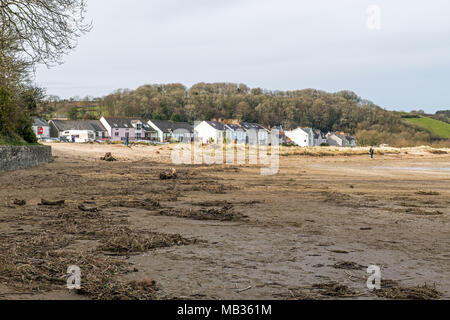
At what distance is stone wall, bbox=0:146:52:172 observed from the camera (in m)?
21.3

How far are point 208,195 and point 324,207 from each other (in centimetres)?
433

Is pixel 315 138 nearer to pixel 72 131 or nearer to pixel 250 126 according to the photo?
pixel 250 126

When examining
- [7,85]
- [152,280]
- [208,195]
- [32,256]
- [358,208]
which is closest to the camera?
[152,280]

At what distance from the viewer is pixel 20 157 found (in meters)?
23.7

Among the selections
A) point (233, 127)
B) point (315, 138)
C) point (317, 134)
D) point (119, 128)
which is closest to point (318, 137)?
point (317, 134)

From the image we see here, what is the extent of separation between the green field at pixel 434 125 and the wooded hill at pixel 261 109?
132 inches

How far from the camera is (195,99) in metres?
128

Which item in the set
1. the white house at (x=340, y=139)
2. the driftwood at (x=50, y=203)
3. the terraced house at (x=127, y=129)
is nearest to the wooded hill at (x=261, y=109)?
the white house at (x=340, y=139)

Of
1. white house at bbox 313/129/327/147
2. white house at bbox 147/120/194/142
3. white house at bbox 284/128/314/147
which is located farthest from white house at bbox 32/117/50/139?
white house at bbox 313/129/327/147

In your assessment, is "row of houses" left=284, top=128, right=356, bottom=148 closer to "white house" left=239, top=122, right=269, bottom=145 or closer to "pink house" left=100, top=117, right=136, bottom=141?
"white house" left=239, top=122, right=269, bottom=145

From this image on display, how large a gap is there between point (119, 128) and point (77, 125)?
10033 mm

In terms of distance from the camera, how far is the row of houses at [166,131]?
101188 millimetres
